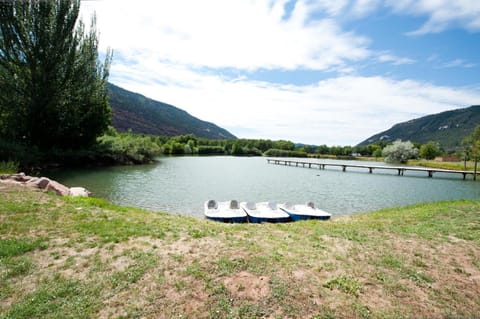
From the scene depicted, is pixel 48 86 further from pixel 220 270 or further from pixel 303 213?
pixel 220 270

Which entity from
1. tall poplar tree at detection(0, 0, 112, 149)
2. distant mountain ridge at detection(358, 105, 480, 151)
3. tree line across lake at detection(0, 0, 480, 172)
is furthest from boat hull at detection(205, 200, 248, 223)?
distant mountain ridge at detection(358, 105, 480, 151)

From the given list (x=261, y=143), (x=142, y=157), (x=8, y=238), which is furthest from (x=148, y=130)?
(x=8, y=238)

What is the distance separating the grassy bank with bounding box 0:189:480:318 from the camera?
3.70 metres

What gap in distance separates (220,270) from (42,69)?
3272 cm

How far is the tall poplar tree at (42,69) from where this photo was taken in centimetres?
2505

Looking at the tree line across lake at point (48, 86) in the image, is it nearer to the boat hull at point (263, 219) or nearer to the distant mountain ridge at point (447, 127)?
the boat hull at point (263, 219)

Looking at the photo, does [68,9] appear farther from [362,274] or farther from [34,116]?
[362,274]

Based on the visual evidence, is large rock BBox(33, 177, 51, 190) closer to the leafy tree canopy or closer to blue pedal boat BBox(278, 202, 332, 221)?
blue pedal boat BBox(278, 202, 332, 221)

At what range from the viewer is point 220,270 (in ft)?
15.3

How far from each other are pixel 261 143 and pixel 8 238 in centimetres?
14089

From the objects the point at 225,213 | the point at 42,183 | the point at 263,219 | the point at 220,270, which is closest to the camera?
the point at 220,270

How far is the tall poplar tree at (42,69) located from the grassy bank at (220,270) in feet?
88.3

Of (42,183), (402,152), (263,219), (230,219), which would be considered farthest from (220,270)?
(402,152)

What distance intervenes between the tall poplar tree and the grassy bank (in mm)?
26928
